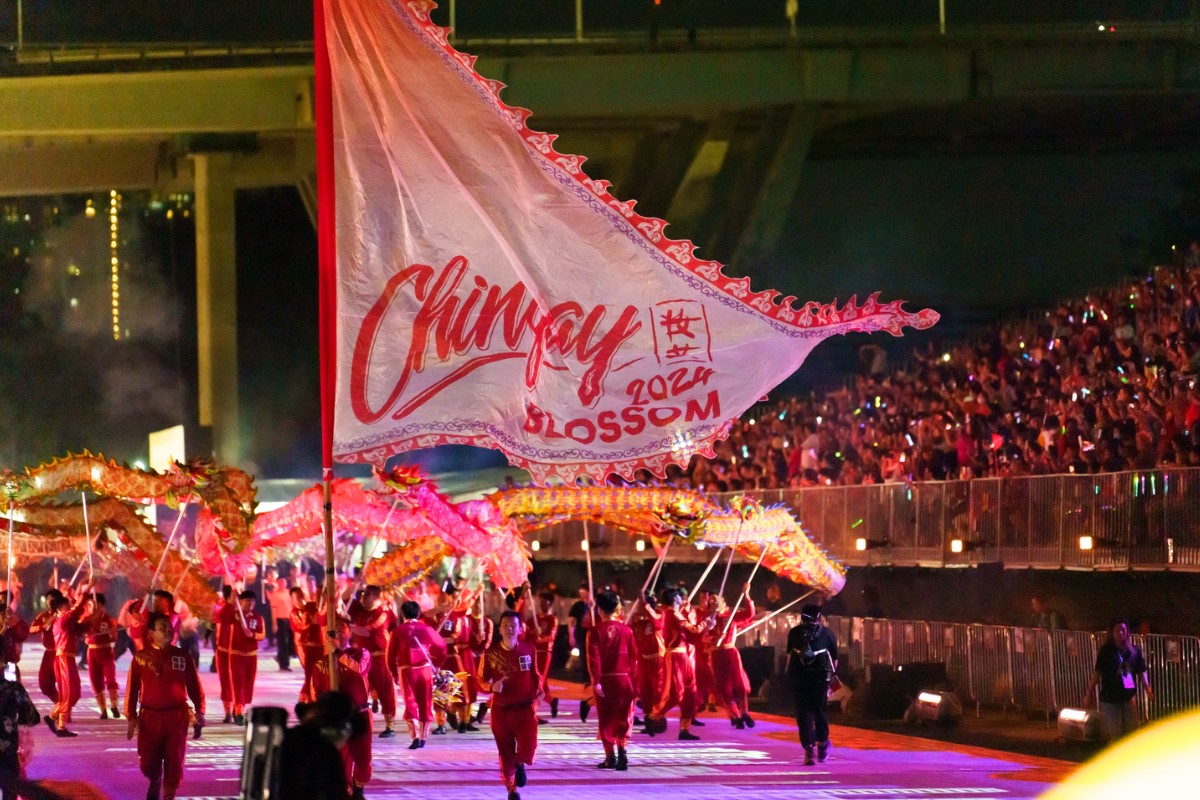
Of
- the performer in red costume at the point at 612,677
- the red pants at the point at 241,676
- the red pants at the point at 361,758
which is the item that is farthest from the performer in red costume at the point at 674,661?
the red pants at the point at 361,758

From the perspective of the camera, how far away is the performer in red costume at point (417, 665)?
17750 mm

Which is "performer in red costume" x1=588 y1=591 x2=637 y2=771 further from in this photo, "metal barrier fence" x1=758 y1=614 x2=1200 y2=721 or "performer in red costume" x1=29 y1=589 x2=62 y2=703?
"performer in red costume" x1=29 y1=589 x2=62 y2=703

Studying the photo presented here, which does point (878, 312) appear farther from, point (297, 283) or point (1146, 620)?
point (297, 283)

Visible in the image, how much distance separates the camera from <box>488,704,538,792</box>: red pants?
13.4 meters

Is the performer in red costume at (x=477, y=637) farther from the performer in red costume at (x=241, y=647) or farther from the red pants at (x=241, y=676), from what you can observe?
the red pants at (x=241, y=676)

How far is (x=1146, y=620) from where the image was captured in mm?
18891

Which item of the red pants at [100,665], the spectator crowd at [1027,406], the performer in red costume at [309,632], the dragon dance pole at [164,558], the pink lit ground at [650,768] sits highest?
the spectator crowd at [1027,406]

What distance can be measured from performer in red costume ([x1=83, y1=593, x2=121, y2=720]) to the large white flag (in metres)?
11.3

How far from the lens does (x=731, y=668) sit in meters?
20.3

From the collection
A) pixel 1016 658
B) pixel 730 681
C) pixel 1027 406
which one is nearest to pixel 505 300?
pixel 730 681

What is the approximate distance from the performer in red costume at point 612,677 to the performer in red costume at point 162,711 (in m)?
4.28

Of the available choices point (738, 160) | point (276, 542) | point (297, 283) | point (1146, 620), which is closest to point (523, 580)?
point (276, 542)

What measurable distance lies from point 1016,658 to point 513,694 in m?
7.90

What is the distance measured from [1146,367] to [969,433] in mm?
3368
